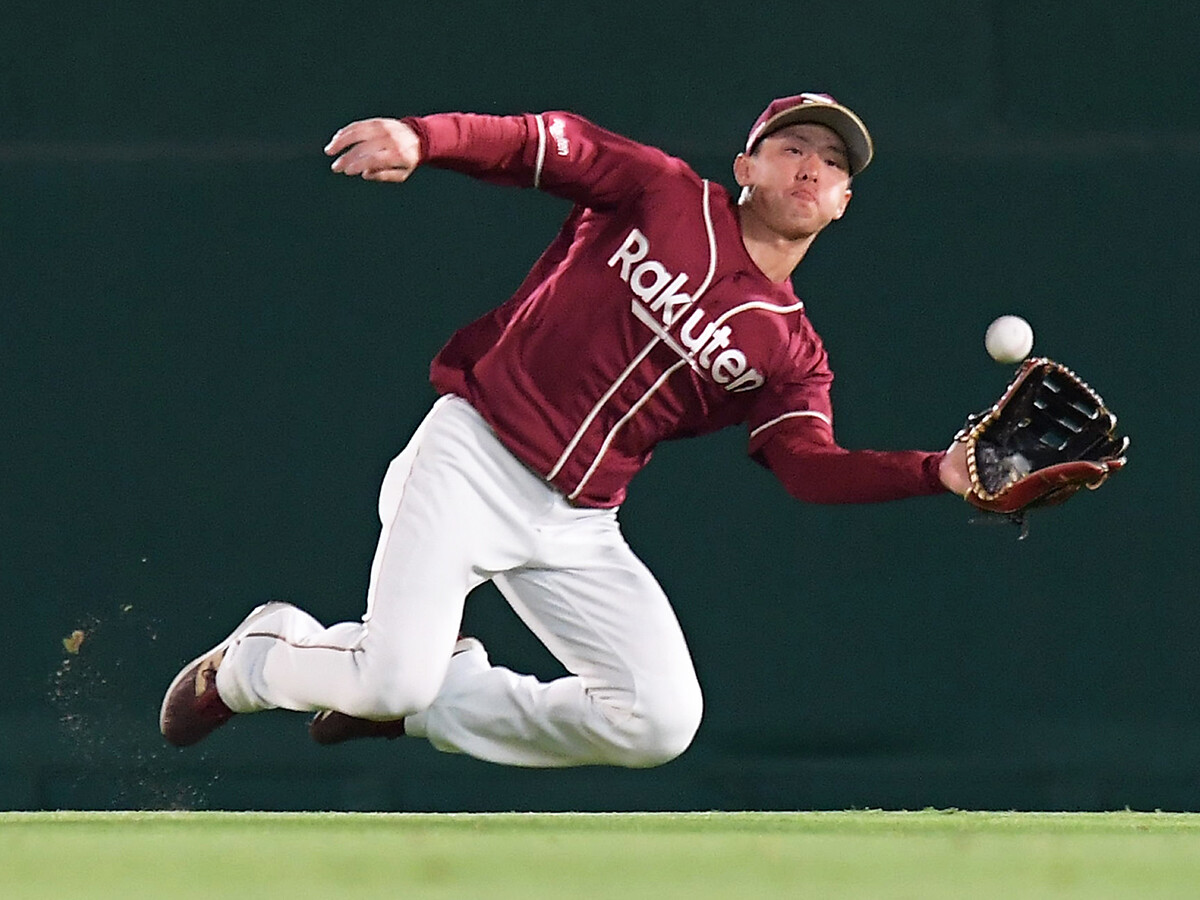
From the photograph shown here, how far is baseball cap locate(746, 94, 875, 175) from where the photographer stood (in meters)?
3.10

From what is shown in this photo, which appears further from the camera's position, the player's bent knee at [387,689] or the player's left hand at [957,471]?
the player's bent knee at [387,689]

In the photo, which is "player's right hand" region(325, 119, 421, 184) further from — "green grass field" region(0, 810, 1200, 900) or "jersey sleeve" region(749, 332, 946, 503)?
"green grass field" region(0, 810, 1200, 900)

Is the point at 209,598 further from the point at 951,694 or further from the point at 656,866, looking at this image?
the point at 656,866

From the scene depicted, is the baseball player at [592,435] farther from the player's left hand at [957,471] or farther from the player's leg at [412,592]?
the player's left hand at [957,471]

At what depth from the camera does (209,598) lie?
173 inches

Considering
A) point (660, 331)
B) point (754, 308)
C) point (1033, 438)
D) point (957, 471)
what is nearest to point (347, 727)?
point (660, 331)

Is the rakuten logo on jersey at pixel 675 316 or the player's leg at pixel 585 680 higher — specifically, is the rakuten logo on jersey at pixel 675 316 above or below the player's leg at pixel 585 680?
above

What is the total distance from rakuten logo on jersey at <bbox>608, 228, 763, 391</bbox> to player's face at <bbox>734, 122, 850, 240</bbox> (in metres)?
0.20

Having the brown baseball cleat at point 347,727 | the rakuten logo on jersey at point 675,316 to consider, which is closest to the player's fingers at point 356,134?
the rakuten logo on jersey at point 675,316

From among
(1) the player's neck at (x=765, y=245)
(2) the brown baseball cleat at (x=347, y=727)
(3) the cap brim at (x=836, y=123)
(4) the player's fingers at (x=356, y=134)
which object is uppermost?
(3) the cap brim at (x=836, y=123)

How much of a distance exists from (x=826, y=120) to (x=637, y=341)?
1.62 ft

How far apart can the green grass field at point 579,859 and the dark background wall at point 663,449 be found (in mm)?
1087

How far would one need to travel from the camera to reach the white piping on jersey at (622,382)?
3.06 metres

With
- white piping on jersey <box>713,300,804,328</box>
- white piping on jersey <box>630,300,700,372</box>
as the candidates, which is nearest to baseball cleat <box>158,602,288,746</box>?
white piping on jersey <box>630,300,700,372</box>
